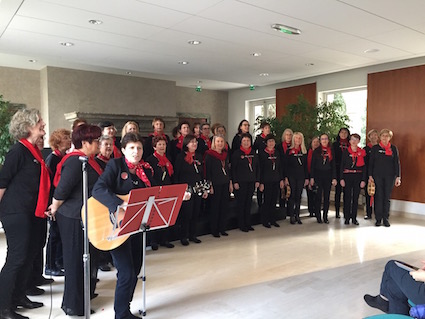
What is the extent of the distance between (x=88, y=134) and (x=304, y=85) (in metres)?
7.37

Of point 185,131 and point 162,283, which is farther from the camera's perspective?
point 185,131

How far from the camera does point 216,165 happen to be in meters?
4.98

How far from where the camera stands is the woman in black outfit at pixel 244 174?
530 centimetres

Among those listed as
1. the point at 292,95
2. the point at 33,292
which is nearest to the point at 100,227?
the point at 33,292

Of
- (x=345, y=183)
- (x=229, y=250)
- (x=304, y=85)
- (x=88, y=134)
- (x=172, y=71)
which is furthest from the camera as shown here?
(x=304, y=85)

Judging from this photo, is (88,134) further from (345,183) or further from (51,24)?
(345,183)

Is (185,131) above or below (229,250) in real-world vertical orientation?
above

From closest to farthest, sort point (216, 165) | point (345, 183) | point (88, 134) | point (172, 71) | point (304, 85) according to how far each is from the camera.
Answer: point (88, 134)
point (216, 165)
point (345, 183)
point (172, 71)
point (304, 85)

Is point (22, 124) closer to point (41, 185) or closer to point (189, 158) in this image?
point (41, 185)

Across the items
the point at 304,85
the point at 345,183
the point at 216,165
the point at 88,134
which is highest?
the point at 304,85

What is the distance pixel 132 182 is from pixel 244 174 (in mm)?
2972

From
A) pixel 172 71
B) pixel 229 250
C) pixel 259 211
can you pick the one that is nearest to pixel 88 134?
pixel 229 250

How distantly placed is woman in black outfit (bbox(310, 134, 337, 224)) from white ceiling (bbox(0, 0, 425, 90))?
173 centimetres

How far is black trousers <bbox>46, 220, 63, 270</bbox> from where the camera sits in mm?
3814
